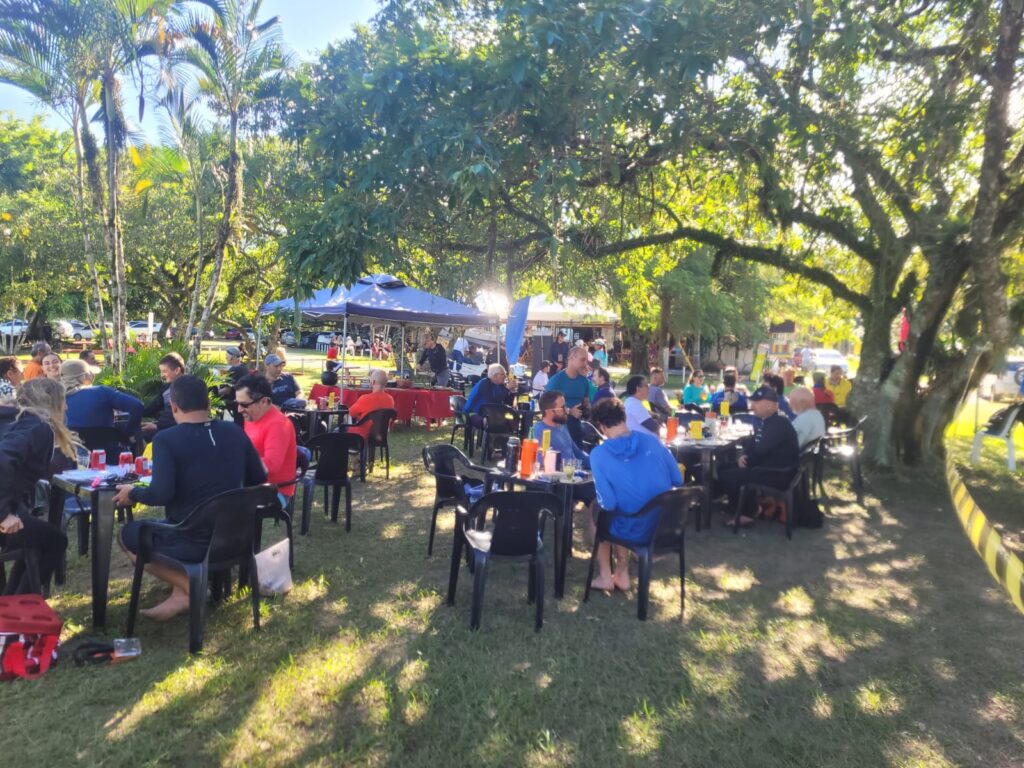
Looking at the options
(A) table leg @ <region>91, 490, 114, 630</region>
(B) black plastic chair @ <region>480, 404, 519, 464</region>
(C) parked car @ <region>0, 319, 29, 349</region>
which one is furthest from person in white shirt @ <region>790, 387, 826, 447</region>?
(C) parked car @ <region>0, 319, 29, 349</region>

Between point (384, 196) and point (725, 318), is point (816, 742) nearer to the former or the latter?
point (384, 196)

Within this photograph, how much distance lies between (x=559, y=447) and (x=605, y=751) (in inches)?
109

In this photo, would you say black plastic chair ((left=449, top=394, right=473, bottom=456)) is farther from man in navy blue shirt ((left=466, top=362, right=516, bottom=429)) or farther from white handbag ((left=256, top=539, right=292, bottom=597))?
white handbag ((left=256, top=539, right=292, bottom=597))

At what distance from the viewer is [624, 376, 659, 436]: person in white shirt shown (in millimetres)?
5941

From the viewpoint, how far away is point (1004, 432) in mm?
10133

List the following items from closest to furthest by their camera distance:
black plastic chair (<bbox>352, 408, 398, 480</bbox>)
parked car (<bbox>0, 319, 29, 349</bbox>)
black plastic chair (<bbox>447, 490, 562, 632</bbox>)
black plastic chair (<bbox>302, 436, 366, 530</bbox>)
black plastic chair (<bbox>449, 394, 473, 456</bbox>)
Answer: black plastic chair (<bbox>447, 490, 562, 632</bbox>), black plastic chair (<bbox>302, 436, 366, 530</bbox>), black plastic chair (<bbox>352, 408, 398, 480</bbox>), black plastic chair (<bbox>449, 394, 473, 456</bbox>), parked car (<bbox>0, 319, 29, 349</bbox>)

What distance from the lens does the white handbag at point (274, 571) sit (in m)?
4.01

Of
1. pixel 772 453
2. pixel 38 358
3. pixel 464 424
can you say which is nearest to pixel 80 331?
pixel 38 358

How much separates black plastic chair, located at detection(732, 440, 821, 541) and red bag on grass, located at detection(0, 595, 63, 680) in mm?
5145

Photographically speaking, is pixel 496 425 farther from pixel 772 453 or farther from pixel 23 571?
pixel 23 571

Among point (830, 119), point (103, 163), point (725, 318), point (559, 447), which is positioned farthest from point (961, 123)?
point (725, 318)

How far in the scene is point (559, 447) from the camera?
5.33 meters

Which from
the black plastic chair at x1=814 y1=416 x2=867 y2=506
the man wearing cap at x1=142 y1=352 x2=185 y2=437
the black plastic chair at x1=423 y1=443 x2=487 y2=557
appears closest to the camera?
the black plastic chair at x1=423 y1=443 x2=487 y2=557

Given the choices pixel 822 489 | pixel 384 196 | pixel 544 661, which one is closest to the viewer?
pixel 544 661
